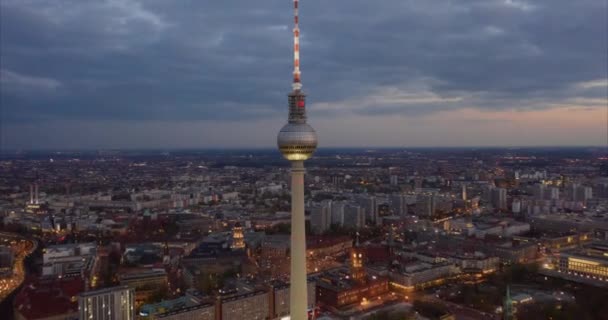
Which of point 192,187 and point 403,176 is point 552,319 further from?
point 403,176

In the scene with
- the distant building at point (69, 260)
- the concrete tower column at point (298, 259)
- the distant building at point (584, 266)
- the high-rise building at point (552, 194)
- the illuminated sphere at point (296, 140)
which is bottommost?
the distant building at point (584, 266)

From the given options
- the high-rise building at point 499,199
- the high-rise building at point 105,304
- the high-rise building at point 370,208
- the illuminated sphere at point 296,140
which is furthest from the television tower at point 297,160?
the high-rise building at point 499,199

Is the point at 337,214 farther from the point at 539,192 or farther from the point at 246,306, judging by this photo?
the point at 539,192

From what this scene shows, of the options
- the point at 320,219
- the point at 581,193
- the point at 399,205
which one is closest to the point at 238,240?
the point at 320,219

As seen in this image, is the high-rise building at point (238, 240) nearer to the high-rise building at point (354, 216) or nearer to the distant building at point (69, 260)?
the distant building at point (69, 260)

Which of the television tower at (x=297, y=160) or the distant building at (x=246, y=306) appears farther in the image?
the distant building at (x=246, y=306)

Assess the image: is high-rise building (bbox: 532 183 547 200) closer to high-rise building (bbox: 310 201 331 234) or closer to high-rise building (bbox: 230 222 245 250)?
high-rise building (bbox: 310 201 331 234)
